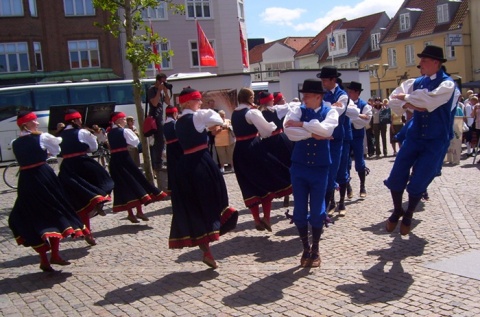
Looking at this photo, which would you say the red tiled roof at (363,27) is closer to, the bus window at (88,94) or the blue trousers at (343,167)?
the bus window at (88,94)

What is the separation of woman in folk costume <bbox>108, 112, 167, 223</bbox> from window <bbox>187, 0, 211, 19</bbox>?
104 ft

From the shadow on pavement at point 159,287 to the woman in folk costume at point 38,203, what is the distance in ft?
4.28

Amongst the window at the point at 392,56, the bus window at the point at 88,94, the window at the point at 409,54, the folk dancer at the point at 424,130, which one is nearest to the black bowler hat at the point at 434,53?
the folk dancer at the point at 424,130

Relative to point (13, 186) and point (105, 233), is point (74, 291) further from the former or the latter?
point (13, 186)

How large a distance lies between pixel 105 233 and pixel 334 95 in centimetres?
418

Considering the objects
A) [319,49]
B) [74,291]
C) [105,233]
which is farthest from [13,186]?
[319,49]

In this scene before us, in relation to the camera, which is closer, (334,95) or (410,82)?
(410,82)

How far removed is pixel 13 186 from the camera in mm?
15492

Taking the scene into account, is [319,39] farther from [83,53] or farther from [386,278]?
[386,278]

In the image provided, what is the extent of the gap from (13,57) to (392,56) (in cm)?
3241

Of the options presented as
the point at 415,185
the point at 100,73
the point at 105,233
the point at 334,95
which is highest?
the point at 100,73

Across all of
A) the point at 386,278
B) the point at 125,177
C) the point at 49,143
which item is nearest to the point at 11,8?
the point at 125,177

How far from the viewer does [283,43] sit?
7212 cm

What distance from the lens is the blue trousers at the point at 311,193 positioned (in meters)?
5.99
